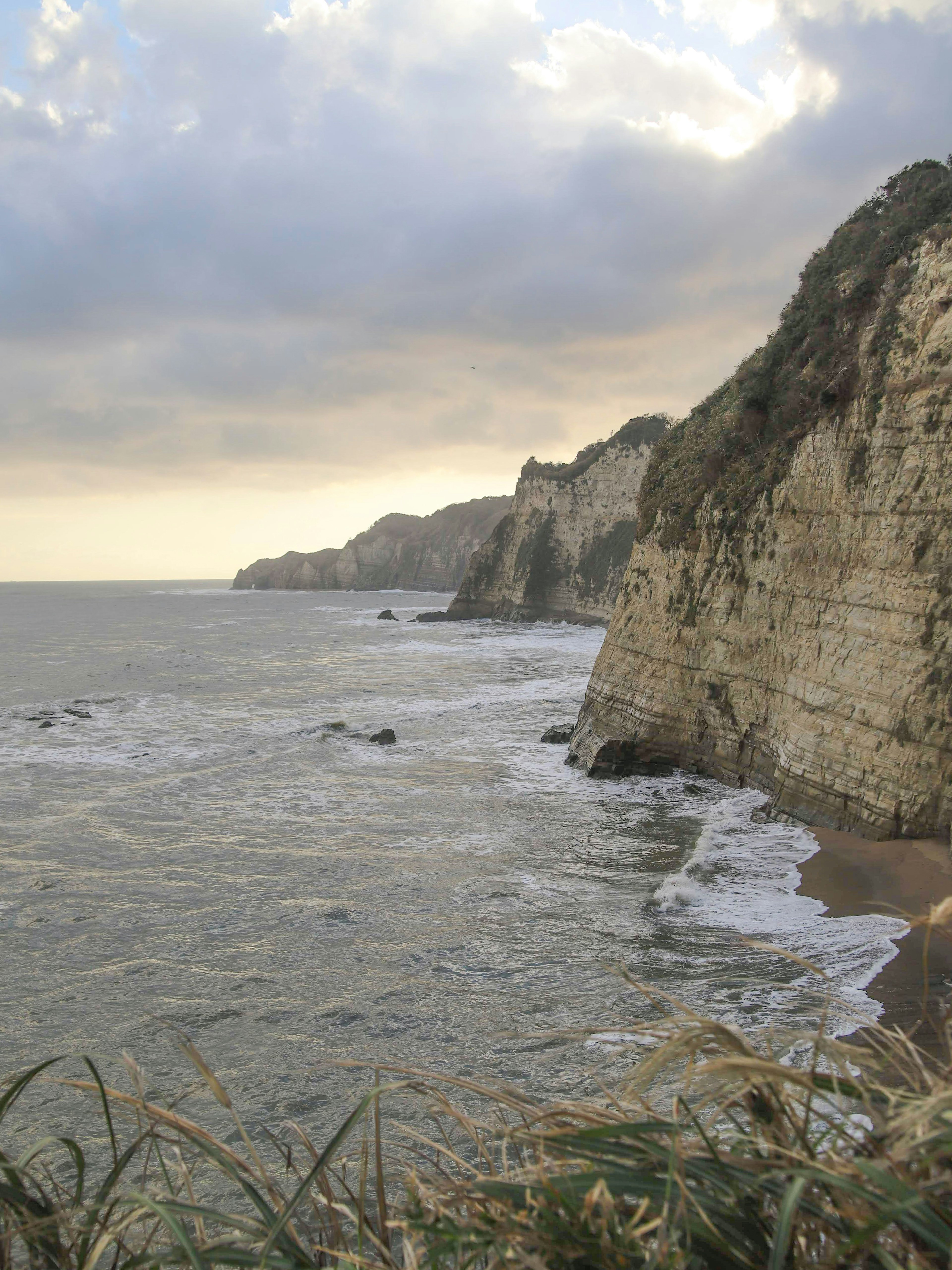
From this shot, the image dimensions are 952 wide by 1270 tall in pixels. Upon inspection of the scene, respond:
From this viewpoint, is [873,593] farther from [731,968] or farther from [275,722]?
[275,722]

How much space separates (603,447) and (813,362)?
57108mm

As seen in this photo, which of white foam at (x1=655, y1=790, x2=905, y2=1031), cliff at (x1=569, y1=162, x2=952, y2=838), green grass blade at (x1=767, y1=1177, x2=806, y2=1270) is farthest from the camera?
cliff at (x1=569, y1=162, x2=952, y2=838)

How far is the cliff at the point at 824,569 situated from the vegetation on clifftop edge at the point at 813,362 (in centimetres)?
5

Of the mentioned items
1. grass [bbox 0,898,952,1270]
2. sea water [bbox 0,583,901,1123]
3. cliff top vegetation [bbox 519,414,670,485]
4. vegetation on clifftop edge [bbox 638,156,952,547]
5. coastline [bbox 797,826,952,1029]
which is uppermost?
cliff top vegetation [bbox 519,414,670,485]

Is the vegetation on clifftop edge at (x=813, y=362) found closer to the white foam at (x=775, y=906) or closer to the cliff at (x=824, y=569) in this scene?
the cliff at (x=824, y=569)

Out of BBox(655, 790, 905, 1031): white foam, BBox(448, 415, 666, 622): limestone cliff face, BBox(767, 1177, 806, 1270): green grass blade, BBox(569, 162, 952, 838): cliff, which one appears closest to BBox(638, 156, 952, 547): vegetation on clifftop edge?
BBox(569, 162, 952, 838): cliff

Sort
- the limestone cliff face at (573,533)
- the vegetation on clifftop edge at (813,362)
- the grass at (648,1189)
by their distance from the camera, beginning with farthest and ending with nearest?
the limestone cliff face at (573,533), the vegetation on clifftop edge at (813,362), the grass at (648,1189)

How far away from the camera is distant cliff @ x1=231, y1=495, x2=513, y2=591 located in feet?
460

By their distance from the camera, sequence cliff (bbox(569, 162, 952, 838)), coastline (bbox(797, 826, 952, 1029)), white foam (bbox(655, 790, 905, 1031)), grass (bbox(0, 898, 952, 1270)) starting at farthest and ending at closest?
cliff (bbox(569, 162, 952, 838)), white foam (bbox(655, 790, 905, 1031)), coastline (bbox(797, 826, 952, 1029)), grass (bbox(0, 898, 952, 1270))

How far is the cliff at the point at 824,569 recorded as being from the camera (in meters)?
10.6

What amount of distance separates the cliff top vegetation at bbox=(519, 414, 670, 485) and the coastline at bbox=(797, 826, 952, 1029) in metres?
59.7

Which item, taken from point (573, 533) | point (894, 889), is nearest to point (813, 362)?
point (894, 889)

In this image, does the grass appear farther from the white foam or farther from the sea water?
the white foam

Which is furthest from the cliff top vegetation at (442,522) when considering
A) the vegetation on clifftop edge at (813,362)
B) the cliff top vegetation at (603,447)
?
the vegetation on clifftop edge at (813,362)
